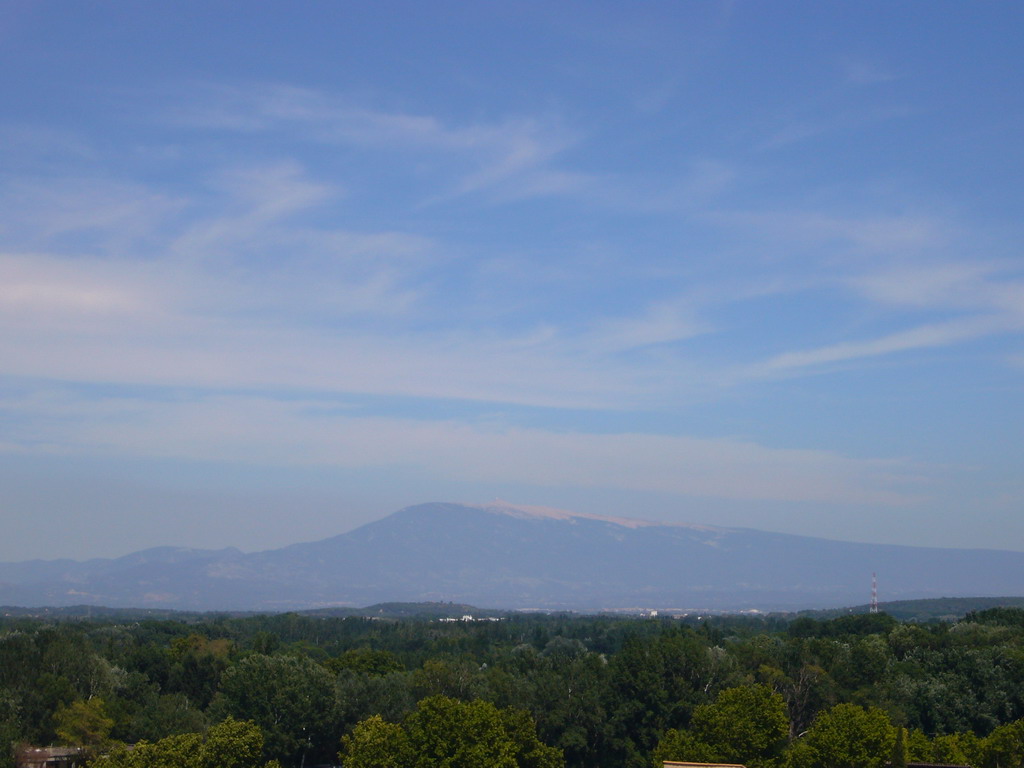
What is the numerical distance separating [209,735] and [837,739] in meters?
30.1

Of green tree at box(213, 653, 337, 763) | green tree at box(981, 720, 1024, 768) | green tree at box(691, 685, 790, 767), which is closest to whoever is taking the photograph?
green tree at box(981, 720, 1024, 768)

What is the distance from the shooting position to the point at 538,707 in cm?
6638

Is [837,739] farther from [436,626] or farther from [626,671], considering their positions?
[436,626]

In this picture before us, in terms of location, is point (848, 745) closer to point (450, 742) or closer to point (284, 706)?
point (450, 742)

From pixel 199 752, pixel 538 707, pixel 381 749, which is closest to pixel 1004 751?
pixel 538 707

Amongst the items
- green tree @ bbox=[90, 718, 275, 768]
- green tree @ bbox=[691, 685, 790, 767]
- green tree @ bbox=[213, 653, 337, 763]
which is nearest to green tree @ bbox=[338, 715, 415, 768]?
green tree @ bbox=[90, 718, 275, 768]

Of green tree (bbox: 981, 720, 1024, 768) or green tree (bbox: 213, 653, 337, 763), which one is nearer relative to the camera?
green tree (bbox: 981, 720, 1024, 768)

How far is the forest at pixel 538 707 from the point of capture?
52562mm

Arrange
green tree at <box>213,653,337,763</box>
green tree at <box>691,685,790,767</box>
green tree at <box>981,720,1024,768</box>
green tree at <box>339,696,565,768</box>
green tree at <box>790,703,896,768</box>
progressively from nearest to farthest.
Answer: green tree at <box>981,720,1024,768</box>
green tree at <box>790,703,896,768</box>
green tree at <box>339,696,565,768</box>
green tree at <box>691,685,790,767</box>
green tree at <box>213,653,337,763</box>

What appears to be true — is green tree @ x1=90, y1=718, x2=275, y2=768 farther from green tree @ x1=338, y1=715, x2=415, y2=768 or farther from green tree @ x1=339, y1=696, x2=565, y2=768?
green tree @ x1=339, y1=696, x2=565, y2=768

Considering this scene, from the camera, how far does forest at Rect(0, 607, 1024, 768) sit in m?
52.6

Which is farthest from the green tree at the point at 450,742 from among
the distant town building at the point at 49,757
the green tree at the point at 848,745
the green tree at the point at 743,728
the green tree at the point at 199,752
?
the distant town building at the point at 49,757

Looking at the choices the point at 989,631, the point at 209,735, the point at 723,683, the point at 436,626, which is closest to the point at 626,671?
the point at 723,683

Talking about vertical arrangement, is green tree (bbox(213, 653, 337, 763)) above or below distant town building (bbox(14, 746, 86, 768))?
above
